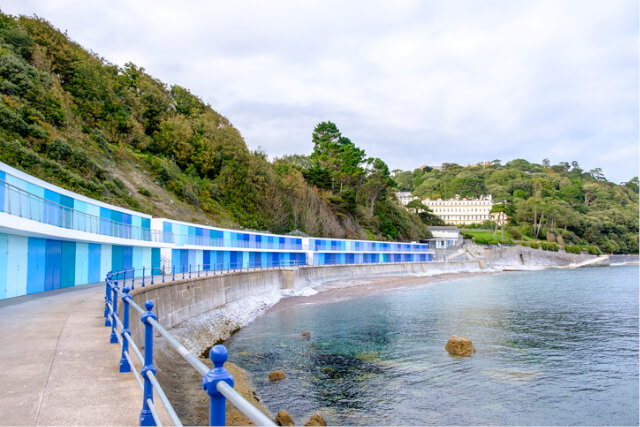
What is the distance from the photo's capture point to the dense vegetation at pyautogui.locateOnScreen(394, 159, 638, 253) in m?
126

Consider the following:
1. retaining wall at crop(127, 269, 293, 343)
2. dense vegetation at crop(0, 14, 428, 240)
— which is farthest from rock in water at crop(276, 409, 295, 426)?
dense vegetation at crop(0, 14, 428, 240)

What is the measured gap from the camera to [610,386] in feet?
49.9

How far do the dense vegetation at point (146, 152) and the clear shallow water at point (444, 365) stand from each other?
24.1m

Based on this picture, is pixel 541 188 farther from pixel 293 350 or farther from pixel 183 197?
pixel 293 350

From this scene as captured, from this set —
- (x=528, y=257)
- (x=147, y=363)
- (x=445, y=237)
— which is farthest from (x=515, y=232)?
(x=147, y=363)

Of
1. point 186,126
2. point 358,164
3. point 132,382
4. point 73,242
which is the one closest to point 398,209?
point 358,164

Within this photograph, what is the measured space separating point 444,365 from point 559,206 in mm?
130001

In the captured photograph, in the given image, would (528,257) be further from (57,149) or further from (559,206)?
(57,149)

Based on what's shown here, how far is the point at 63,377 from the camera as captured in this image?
605cm

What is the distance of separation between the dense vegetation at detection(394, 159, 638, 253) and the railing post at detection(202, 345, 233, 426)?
12825 centimetres

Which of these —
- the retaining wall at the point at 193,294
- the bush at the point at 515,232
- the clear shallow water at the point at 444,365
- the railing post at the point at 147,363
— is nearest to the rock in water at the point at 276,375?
the clear shallow water at the point at 444,365

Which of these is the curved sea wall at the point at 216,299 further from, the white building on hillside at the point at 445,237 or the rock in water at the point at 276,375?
the white building on hillside at the point at 445,237

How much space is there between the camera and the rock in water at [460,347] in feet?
61.0

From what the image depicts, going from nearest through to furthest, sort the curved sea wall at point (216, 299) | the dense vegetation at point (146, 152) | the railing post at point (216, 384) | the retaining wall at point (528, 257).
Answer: the railing post at point (216, 384)
the curved sea wall at point (216, 299)
the dense vegetation at point (146, 152)
the retaining wall at point (528, 257)
